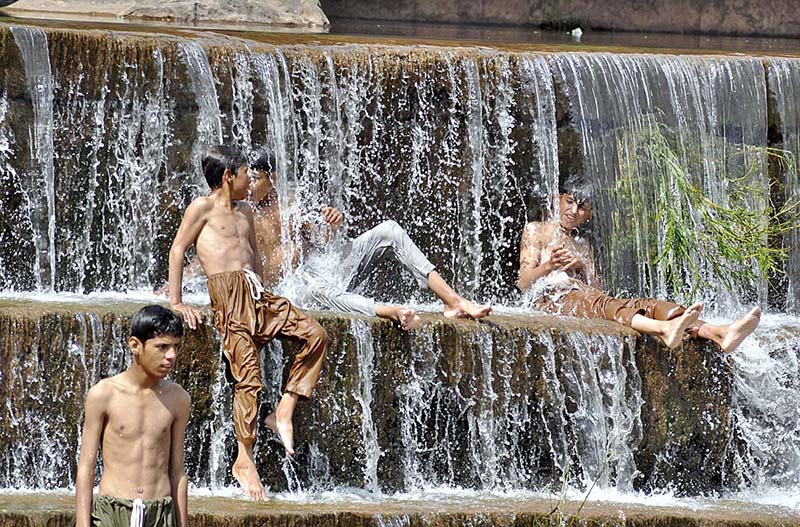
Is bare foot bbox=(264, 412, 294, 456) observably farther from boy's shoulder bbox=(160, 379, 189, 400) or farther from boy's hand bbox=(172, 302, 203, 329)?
boy's shoulder bbox=(160, 379, 189, 400)

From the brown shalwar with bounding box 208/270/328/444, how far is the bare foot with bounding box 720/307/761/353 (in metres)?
2.39

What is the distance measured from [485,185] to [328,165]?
1.09 m

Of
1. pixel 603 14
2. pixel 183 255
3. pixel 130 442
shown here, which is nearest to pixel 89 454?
pixel 130 442

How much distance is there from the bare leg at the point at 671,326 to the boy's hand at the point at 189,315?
2.56m

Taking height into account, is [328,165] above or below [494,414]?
above

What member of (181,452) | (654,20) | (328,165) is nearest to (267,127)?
(328,165)

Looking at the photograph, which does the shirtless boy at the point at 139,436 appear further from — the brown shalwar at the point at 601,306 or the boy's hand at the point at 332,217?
the brown shalwar at the point at 601,306

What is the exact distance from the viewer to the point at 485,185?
Answer: 34.6 ft

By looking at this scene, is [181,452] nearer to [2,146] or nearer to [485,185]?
[2,146]

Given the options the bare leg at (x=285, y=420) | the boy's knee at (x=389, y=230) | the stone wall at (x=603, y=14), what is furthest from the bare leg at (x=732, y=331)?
the stone wall at (x=603, y=14)

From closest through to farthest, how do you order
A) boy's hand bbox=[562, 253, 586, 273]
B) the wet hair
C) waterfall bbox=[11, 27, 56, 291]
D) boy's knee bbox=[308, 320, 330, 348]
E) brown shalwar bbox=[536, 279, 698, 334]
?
boy's knee bbox=[308, 320, 330, 348], brown shalwar bbox=[536, 279, 698, 334], waterfall bbox=[11, 27, 56, 291], boy's hand bbox=[562, 253, 586, 273], the wet hair

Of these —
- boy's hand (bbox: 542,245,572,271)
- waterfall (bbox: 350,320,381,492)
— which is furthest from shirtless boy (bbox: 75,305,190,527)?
boy's hand (bbox: 542,245,572,271)

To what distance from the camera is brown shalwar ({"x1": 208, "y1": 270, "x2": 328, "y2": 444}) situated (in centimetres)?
785

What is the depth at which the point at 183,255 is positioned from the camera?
7.88 meters
